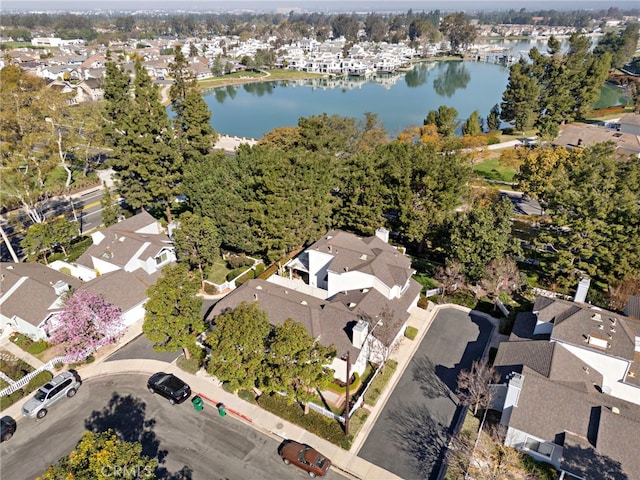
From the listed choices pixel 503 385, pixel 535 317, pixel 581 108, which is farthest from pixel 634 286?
pixel 581 108

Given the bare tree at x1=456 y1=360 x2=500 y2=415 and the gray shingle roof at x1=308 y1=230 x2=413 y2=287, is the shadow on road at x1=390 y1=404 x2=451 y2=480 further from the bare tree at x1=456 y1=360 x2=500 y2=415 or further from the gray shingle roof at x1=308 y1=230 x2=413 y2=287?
the gray shingle roof at x1=308 y1=230 x2=413 y2=287

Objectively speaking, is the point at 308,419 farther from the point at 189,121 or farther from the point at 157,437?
the point at 189,121

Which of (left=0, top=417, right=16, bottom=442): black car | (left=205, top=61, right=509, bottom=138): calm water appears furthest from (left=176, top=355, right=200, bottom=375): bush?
(left=205, top=61, right=509, bottom=138): calm water

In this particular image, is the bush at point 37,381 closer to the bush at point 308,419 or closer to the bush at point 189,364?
the bush at point 189,364

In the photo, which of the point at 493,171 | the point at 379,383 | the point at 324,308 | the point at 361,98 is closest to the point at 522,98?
the point at 493,171

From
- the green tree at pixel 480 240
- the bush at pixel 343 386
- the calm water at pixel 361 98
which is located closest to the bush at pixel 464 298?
the green tree at pixel 480 240

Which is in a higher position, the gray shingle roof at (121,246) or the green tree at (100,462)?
the green tree at (100,462)
